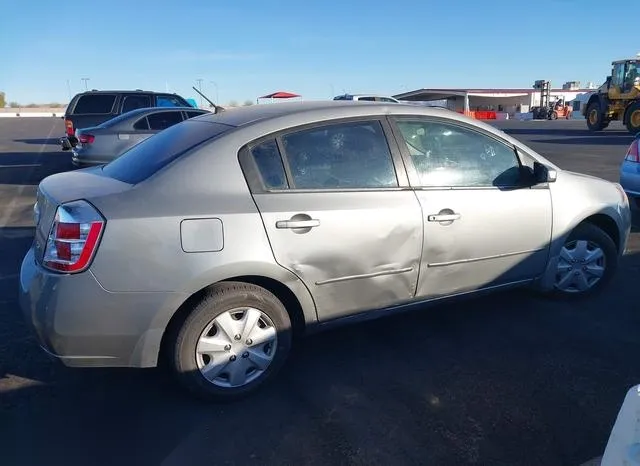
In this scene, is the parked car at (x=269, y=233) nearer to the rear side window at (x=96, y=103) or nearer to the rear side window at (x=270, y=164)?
the rear side window at (x=270, y=164)

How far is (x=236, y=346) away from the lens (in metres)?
2.84

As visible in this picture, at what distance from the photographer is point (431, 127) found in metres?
3.42

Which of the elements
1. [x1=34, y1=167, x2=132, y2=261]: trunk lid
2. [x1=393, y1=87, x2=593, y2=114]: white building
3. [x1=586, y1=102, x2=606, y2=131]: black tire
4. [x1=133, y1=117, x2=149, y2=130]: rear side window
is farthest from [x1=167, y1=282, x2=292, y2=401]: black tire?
[x1=393, y1=87, x2=593, y2=114]: white building

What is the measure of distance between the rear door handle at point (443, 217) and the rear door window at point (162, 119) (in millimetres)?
7705

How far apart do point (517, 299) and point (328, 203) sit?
2.24 meters

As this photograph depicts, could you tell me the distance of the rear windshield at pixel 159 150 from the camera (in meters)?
2.88

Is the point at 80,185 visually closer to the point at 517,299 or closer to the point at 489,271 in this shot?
Answer: the point at 489,271

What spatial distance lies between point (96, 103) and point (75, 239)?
38.7 feet

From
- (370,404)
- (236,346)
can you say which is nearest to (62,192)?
(236,346)

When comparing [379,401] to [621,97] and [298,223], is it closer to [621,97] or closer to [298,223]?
[298,223]

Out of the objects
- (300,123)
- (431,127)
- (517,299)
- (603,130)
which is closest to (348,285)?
(300,123)

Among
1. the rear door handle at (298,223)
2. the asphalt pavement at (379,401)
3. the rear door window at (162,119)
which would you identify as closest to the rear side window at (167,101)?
the rear door window at (162,119)

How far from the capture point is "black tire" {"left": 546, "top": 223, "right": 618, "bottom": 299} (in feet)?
13.3

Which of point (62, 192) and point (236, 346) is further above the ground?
point (62, 192)
